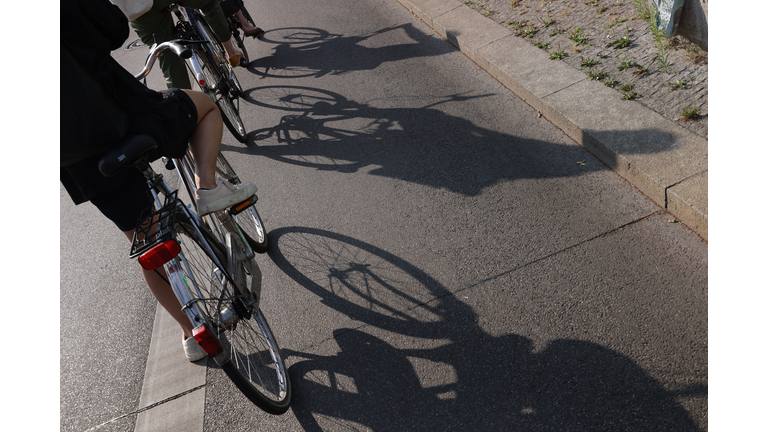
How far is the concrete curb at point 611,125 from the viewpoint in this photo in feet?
11.4

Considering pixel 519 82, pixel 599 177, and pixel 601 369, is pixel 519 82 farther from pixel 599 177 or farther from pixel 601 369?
pixel 601 369

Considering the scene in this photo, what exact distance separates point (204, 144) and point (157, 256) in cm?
92

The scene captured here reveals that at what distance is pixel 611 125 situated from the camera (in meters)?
4.21

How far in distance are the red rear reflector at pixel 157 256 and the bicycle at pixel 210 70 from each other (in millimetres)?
3054

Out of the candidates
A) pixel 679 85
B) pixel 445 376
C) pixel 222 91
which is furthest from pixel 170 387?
pixel 679 85

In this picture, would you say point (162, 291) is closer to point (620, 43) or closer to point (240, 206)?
point (240, 206)

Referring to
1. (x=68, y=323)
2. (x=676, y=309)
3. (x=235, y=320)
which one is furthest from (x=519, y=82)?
(x=68, y=323)

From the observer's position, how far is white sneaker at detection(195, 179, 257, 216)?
306cm

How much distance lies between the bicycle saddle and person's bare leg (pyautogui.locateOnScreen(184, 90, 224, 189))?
0.47 metres

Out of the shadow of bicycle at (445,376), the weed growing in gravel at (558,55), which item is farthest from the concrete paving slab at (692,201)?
the weed growing in gravel at (558,55)

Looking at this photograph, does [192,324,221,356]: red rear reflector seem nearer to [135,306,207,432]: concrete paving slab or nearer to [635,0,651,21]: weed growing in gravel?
[135,306,207,432]: concrete paving slab

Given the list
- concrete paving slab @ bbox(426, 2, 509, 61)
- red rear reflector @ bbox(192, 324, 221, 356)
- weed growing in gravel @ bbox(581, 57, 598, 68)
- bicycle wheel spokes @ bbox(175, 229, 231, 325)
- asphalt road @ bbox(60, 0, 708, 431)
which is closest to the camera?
red rear reflector @ bbox(192, 324, 221, 356)

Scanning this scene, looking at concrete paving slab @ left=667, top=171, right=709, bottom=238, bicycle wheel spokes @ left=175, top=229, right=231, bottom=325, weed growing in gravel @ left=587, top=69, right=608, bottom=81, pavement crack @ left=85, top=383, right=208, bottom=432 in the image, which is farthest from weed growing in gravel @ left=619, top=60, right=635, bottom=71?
pavement crack @ left=85, top=383, right=208, bottom=432

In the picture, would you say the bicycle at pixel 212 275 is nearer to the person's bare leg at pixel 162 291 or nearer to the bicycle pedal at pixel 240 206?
the bicycle pedal at pixel 240 206
